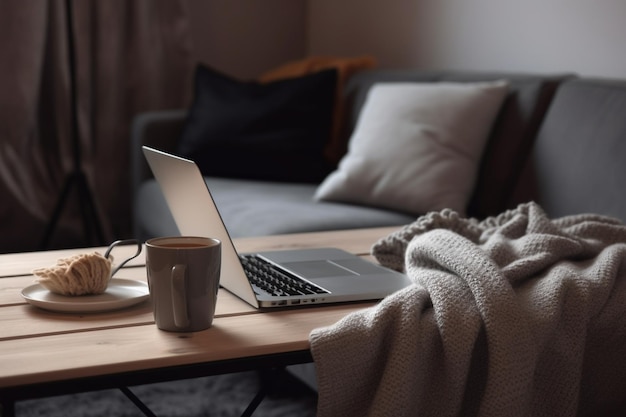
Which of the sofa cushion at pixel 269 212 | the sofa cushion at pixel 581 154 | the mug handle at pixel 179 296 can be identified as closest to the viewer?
the mug handle at pixel 179 296

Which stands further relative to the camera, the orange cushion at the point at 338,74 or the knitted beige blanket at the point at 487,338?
the orange cushion at the point at 338,74

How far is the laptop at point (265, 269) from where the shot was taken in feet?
3.76

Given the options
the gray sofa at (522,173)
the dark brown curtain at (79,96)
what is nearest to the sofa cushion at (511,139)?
the gray sofa at (522,173)

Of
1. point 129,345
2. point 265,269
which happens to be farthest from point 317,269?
point 129,345

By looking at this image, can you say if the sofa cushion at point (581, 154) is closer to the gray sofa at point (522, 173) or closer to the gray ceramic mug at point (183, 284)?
the gray sofa at point (522, 173)

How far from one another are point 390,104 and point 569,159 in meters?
0.57

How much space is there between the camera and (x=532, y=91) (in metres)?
2.30

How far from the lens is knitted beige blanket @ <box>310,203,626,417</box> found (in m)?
1.03

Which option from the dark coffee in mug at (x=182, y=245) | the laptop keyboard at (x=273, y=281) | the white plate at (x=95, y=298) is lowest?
the laptop keyboard at (x=273, y=281)

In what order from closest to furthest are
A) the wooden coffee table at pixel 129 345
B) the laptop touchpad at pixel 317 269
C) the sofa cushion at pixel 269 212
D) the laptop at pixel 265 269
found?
1. the wooden coffee table at pixel 129 345
2. the laptop at pixel 265 269
3. the laptop touchpad at pixel 317 269
4. the sofa cushion at pixel 269 212

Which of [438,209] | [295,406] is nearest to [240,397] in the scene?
[295,406]

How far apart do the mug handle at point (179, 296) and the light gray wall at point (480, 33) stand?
1670mm

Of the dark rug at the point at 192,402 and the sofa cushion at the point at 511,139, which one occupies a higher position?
the sofa cushion at the point at 511,139

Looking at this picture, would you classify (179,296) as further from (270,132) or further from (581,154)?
(270,132)
